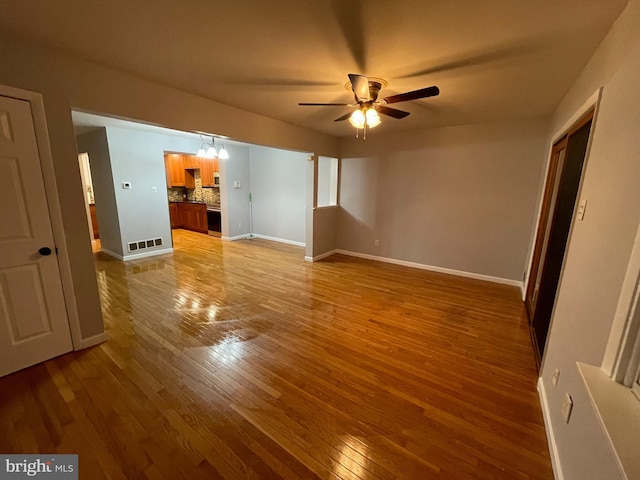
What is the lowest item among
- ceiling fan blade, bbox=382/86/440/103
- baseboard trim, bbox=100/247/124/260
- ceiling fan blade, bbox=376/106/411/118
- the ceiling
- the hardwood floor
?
the hardwood floor

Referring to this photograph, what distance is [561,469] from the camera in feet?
4.27

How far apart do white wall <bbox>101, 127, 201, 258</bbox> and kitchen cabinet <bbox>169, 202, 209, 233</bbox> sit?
1.93 metres

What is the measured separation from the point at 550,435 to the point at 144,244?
243 inches

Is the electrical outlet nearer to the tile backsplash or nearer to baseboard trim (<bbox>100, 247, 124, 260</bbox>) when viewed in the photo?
baseboard trim (<bbox>100, 247, 124, 260</bbox>)

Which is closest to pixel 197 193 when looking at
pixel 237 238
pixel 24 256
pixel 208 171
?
pixel 208 171

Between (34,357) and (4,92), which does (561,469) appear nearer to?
(34,357)

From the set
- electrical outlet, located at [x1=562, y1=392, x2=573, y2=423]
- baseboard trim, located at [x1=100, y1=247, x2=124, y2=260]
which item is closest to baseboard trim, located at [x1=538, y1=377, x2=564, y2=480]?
electrical outlet, located at [x1=562, y1=392, x2=573, y2=423]

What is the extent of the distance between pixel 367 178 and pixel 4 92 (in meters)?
4.49

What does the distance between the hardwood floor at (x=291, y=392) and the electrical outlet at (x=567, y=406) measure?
322 mm

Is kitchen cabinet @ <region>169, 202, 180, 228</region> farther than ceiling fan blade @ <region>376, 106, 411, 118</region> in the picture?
Yes

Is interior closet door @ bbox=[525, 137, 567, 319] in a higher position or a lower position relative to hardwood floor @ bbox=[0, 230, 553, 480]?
higher

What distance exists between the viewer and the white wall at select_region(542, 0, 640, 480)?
1.07 meters

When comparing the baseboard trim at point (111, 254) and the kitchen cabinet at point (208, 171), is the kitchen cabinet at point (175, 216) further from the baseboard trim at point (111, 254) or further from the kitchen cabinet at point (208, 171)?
the baseboard trim at point (111, 254)

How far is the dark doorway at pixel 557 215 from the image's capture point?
2.28 metres
